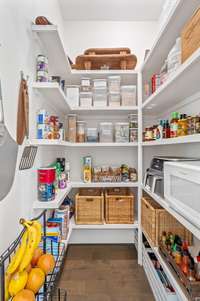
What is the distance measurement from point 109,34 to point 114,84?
84 centimetres

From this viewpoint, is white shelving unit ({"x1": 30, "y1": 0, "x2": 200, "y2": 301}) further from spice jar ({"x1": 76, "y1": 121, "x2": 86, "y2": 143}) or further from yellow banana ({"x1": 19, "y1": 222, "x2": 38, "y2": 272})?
yellow banana ({"x1": 19, "y1": 222, "x2": 38, "y2": 272})

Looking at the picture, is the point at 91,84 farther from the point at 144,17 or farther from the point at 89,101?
the point at 144,17

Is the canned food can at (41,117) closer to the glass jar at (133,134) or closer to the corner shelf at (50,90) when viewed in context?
the corner shelf at (50,90)

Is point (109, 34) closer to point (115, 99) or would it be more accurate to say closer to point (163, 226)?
point (115, 99)

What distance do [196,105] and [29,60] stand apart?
127 cm

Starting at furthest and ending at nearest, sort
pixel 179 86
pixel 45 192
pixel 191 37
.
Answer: pixel 45 192, pixel 179 86, pixel 191 37

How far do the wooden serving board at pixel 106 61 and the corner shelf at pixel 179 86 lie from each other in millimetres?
532

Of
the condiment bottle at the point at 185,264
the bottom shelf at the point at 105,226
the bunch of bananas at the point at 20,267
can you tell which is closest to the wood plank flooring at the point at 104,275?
the bottom shelf at the point at 105,226

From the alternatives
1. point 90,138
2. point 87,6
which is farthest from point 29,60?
point 87,6

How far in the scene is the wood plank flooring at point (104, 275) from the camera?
1712 mm

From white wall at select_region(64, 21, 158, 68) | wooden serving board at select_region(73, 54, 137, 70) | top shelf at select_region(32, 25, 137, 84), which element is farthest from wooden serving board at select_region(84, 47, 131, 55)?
white wall at select_region(64, 21, 158, 68)

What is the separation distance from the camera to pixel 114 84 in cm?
228

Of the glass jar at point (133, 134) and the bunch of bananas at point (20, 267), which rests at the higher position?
the glass jar at point (133, 134)

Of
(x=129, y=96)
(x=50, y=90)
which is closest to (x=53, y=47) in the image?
(x=50, y=90)
